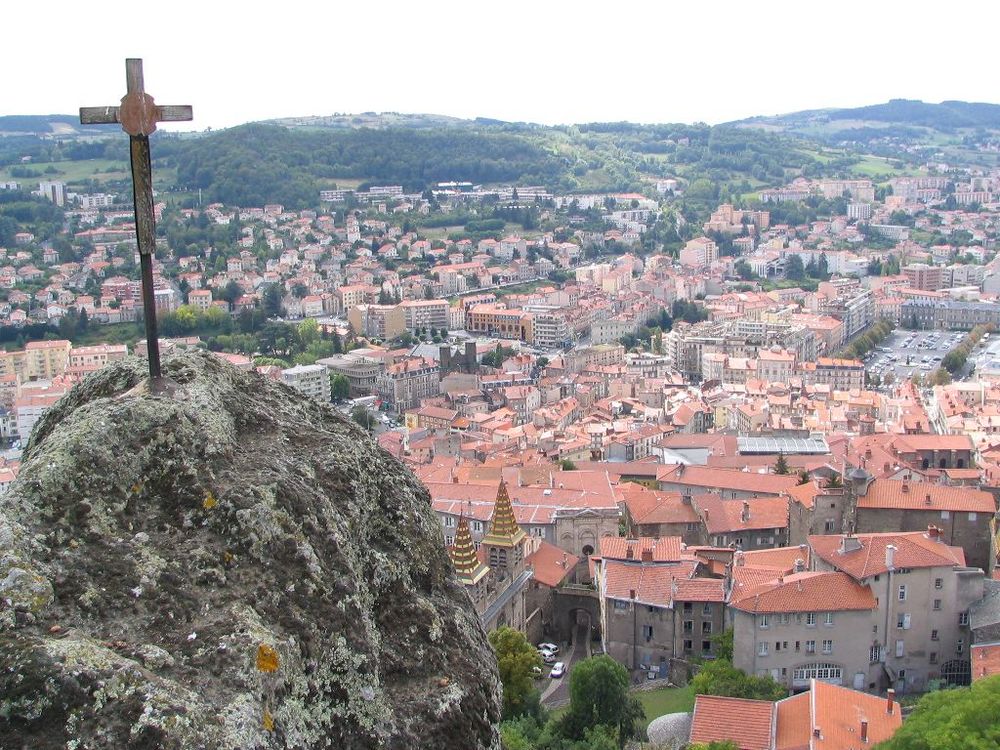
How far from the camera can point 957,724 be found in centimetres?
1291

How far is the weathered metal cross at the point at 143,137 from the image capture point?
4.57m

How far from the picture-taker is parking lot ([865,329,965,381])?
199 feet

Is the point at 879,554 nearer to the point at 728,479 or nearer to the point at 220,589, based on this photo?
the point at 728,479

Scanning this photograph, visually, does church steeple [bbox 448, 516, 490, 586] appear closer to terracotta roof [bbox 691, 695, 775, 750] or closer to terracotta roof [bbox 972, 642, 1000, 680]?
terracotta roof [bbox 691, 695, 775, 750]

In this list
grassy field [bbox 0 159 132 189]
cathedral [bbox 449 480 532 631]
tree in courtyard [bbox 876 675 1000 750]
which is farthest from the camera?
grassy field [bbox 0 159 132 189]

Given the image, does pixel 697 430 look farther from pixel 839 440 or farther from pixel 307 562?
pixel 307 562

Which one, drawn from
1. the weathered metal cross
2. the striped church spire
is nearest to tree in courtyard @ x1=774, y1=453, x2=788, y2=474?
the striped church spire

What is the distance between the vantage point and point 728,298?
77.8 m

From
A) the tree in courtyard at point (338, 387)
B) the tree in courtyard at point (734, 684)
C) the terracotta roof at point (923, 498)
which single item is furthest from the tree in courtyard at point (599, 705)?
the tree in courtyard at point (338, 387)

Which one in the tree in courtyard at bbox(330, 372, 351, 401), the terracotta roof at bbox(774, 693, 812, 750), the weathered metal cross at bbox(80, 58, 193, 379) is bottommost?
the tree in courtyard at bbox(330, 372, 351, 401)

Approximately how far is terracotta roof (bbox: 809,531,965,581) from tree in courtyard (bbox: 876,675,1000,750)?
502 centimetres

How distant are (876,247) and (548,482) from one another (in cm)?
8319

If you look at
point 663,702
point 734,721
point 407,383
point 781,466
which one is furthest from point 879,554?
point 407,383

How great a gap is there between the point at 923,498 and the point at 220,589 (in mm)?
21730
